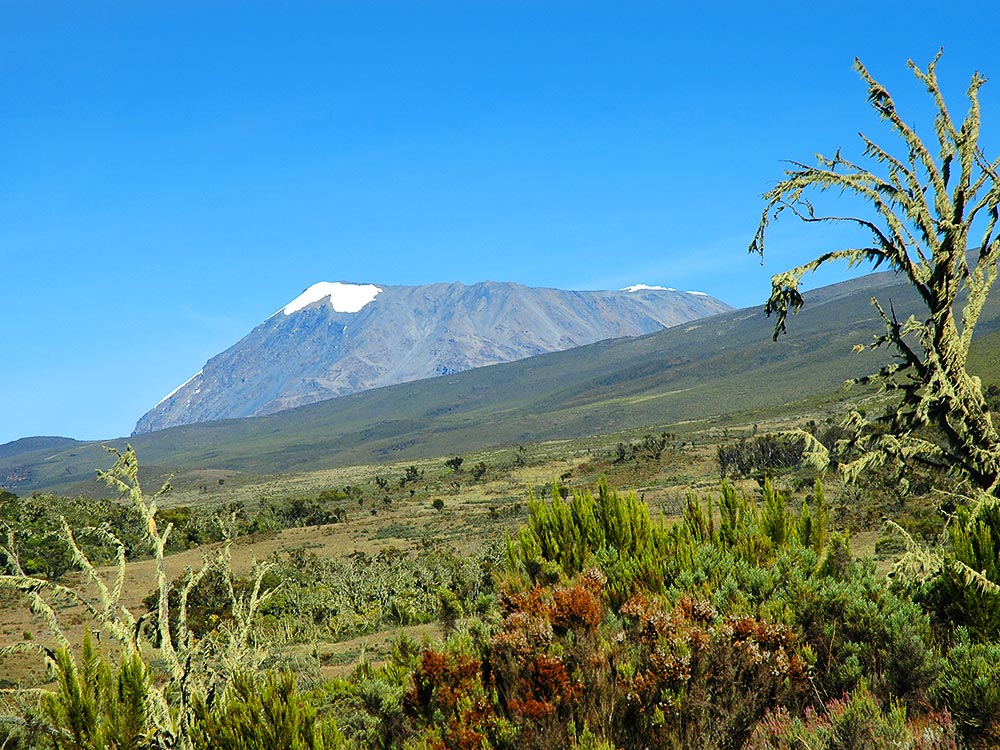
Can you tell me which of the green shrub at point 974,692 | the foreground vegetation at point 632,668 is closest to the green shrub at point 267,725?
the foreground vegetation at point 632,668

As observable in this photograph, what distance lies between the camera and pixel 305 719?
5914mm

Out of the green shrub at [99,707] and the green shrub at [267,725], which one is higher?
the green shrub at [99,707]

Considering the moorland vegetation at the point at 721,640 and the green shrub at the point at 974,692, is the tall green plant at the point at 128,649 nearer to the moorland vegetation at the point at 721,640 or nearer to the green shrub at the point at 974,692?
the moorland vegetation at the point at 721,640

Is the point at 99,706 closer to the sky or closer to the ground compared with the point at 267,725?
closer to the sky

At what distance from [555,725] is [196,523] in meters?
47.5

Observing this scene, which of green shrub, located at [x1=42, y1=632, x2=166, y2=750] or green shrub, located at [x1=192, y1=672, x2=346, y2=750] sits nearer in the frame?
green shrub, located at [x1=42, y1=632, x2=166, y2=750]

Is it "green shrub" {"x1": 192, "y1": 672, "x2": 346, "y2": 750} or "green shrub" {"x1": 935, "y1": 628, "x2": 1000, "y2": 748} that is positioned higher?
"green shrub" {"x1": 192, "y1": 672, "x2": 346, "y2": 750}

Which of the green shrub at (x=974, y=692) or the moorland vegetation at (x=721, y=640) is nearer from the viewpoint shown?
the green shrub at (x=974, y=692)

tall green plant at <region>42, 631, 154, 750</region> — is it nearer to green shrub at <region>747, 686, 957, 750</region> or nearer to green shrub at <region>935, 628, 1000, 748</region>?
green shrub at <region>747, 686, 957, 750</region>

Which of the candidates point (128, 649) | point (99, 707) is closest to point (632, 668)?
point (128, 649)

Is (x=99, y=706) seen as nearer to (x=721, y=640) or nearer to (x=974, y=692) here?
→ (x=721, y=640)

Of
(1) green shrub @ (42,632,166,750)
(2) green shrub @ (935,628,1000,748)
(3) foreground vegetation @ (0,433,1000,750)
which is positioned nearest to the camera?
(2) green shrub @ (935,628,1000,748)

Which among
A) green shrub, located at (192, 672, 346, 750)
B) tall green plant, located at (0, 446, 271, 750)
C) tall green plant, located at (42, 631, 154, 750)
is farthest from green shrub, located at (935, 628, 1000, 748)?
tall green plant, located at (42, 631, 154, 750)

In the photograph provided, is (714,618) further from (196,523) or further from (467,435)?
(467,435)
